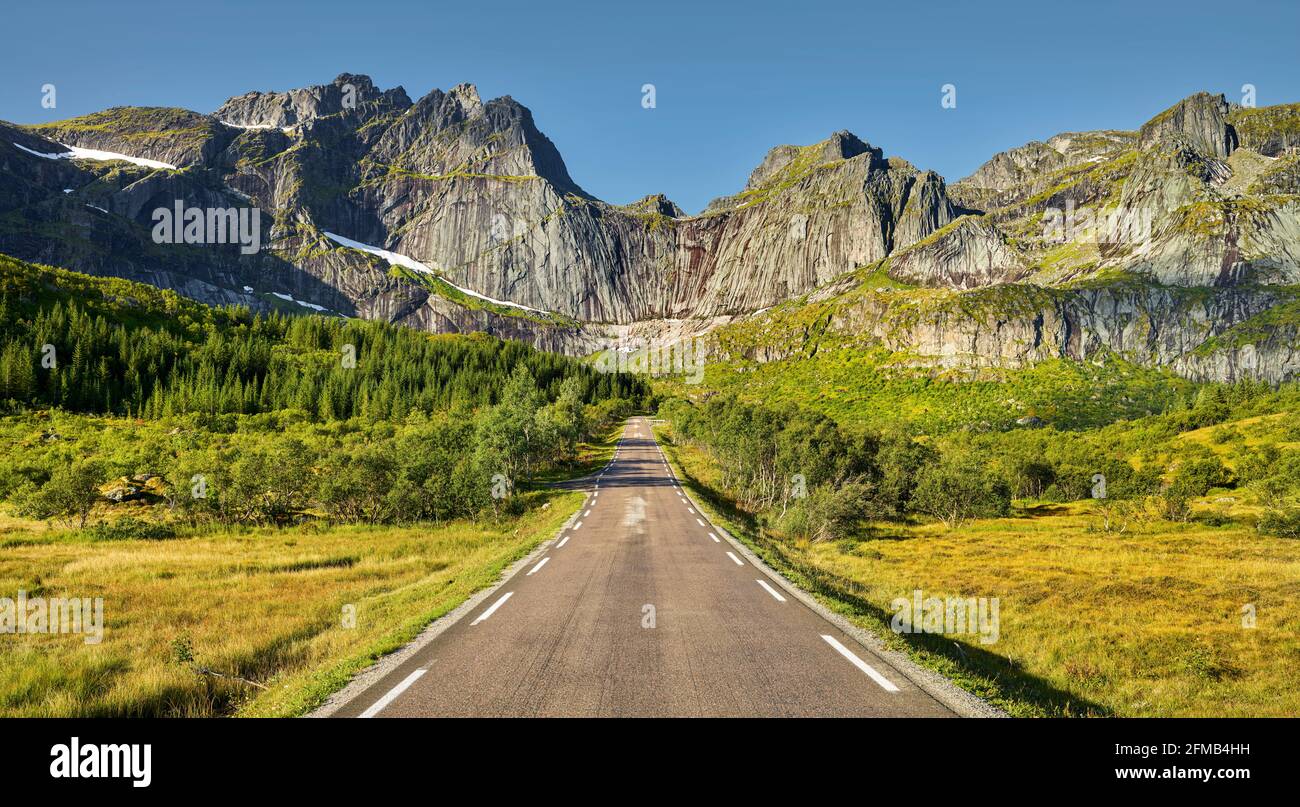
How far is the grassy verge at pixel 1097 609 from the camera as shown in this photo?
35.9 ft

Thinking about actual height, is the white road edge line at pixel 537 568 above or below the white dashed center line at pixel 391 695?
below

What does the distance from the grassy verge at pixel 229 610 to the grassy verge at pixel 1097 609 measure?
991 cm

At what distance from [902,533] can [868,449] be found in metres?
14.1

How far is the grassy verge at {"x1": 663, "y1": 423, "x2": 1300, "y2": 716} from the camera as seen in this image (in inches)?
431

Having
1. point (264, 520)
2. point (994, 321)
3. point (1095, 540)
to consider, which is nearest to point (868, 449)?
point (1095, 540)

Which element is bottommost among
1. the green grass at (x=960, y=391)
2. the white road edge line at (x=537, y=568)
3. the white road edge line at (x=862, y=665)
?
the white road edge line at (x=537, y=568)

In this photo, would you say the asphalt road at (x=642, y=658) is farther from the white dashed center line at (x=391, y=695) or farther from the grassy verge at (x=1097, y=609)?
the grassy verge at (x=1097, y=609)

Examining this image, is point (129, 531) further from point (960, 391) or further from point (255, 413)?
point (960, 391)

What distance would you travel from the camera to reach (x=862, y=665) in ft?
26.4

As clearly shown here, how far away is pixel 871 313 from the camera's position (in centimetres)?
19950

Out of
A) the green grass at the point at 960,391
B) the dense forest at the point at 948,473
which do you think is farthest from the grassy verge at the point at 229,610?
the green grass at the point at 960,391

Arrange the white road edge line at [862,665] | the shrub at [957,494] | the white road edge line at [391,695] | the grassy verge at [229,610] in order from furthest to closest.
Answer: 1. the shrub at [957,494]
2. the grassy verge at [229,610]
3. the white road edge line at [862,665]
4. the white road edge line at [391,695]
